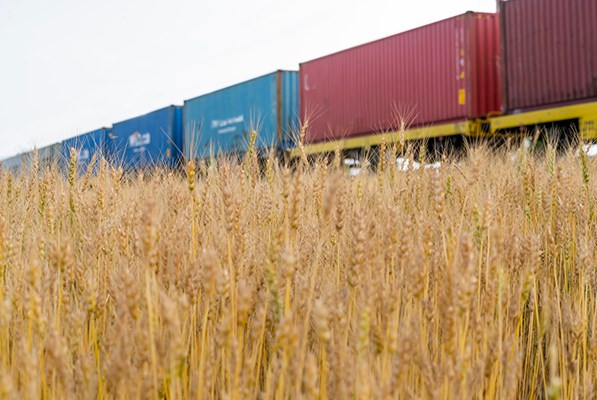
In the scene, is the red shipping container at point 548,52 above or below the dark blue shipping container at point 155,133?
below

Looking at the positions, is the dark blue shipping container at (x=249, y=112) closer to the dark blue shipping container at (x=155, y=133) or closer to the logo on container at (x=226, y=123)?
the logo on container at (x=226, y=123)

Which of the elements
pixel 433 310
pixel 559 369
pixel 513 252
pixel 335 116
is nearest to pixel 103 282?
pixel 433 310

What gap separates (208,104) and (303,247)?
19.9 m

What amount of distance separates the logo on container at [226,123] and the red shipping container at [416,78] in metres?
3.37

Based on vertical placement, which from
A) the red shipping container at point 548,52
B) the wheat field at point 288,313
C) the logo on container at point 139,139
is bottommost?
the wheat field at point 288,313

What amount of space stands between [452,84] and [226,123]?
936cm

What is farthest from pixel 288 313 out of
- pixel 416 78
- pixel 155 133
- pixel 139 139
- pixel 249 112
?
pixel 139 139

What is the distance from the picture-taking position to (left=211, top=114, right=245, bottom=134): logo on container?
1989cm

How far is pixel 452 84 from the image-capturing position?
536 inches

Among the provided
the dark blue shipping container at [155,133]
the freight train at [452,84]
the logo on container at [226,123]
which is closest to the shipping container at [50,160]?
the freight train at [452,84]

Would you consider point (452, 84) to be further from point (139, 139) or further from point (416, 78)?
point (139, 139)

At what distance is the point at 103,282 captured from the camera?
2.25 metres

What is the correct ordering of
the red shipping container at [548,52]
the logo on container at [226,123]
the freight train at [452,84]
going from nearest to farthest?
the red shipping container at [548,52] → the freight train at [452,84] → the logo on container at [226,123]

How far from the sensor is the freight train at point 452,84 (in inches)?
455
